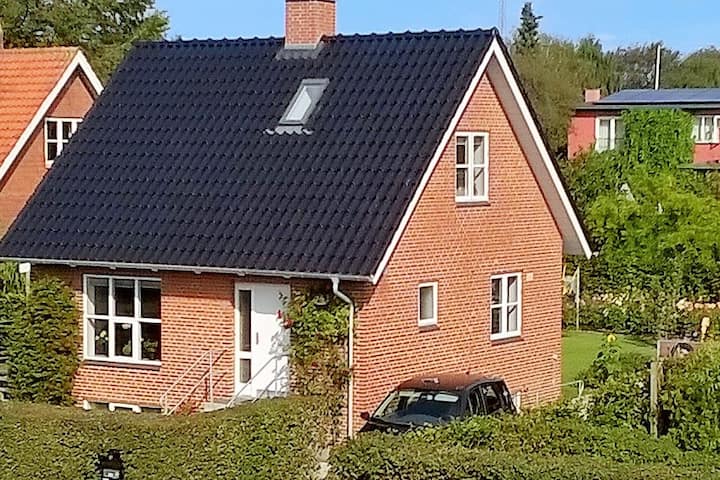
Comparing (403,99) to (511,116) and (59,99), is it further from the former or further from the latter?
(59,99)

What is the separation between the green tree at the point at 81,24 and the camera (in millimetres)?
57344

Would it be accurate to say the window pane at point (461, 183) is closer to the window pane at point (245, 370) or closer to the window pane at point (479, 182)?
the window pane at point (479, 182)

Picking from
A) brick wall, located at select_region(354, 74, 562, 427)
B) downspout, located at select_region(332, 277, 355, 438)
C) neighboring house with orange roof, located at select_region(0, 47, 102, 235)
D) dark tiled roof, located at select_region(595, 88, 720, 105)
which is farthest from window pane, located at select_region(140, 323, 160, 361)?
dark tiled roof, located at select_region(595, 88, 720, 105)

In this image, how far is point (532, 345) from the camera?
88.2 feet

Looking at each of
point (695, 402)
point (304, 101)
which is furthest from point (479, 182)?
point (695, 402)

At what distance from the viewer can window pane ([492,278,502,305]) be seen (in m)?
26.1

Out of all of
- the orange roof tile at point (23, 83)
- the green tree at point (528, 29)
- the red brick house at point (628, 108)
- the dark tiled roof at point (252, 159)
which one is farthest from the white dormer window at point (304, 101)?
the green tree at point (528, 29)

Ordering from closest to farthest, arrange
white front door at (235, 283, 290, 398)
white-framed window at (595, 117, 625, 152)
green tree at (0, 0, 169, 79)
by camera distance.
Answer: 1. white front door at (235, 283, 290, 398)
2. green tree at (0, 0, 169, 79)
3. white-framed window at (595, 117, 625, 152)

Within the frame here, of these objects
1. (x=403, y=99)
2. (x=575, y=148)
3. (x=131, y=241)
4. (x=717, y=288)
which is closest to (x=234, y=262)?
(x=131, y=241)

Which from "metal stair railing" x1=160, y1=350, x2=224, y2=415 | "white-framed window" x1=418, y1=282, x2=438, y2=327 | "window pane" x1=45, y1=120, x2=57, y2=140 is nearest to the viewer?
"metal stair railing" x1=160, y1=350, x2=224, y2=415

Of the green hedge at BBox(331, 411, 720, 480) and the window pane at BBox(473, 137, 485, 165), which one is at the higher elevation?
the window pane at BBox(473, 137, 485, 165)

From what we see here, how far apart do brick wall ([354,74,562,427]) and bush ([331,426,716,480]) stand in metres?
5.60

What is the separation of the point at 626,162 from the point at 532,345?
33.4 metres

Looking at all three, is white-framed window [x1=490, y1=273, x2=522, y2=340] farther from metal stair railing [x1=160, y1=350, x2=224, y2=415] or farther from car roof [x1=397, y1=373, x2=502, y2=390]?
metal stair railing [x1=160, y1=350, x2=224, y2=415]
